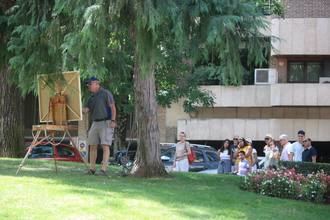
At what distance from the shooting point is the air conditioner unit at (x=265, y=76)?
3534cm

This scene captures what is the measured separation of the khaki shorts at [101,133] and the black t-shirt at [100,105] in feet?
0.45

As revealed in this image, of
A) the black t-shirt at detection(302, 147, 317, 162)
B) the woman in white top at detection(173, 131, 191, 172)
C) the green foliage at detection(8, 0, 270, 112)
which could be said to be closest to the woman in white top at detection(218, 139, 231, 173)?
the woman in white top at detection(173, 131, 191, 172)

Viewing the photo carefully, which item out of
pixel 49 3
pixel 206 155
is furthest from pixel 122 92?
pixel 49 3

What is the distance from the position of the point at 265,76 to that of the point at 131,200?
26.9 metres

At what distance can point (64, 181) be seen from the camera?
449 inches

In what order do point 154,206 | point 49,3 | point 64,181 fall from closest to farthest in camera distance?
point 154,206, point 64,181, point 49,3

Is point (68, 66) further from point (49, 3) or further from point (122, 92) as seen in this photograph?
point (122, 92)

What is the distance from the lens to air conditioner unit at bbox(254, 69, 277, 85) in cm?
3534

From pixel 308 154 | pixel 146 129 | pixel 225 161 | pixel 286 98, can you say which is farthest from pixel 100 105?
pixel 286 98

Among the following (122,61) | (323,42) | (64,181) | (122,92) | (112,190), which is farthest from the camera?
(323,42)

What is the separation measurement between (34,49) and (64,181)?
10.2 ft

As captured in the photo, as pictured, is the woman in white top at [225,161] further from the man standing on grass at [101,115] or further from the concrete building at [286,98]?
the concrete building at [286,98]

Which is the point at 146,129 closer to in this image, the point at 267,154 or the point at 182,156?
the point at 182,156

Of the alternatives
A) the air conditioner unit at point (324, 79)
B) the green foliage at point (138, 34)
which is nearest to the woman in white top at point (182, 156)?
the green foliage at point (138, 34)
